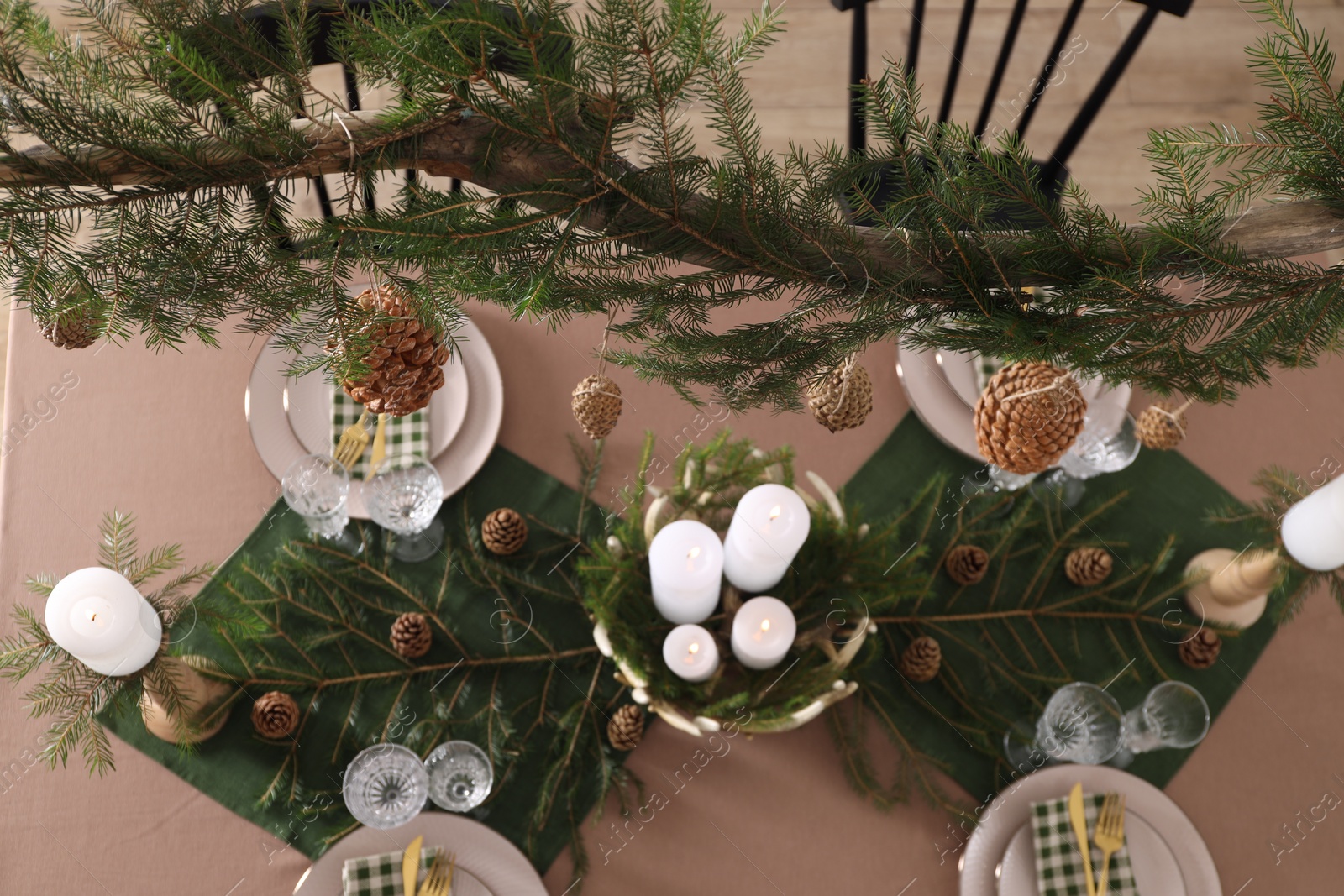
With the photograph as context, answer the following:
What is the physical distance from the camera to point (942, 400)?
132cm

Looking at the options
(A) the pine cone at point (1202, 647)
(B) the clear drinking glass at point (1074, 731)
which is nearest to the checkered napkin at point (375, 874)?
(B) the clear drinking glass at point (1074, 731)

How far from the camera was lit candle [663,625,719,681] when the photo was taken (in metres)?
1.03

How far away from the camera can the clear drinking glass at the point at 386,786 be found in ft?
3.51

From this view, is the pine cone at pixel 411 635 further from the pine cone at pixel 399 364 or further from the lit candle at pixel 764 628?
the pine cone at pixel 399 364

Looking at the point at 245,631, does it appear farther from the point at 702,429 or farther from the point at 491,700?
the point at 702,429

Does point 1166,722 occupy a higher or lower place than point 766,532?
lower

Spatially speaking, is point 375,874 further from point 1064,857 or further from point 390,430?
point 1064,857

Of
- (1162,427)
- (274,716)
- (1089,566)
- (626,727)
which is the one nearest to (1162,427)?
(1162,427)

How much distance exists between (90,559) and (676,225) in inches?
40.3

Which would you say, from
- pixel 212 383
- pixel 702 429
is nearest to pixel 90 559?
pixel 212 383

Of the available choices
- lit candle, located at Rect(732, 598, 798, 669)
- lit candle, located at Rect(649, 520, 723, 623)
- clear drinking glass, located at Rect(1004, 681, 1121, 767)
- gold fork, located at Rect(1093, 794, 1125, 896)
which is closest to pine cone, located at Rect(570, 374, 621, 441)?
lit candle, located at Rect(649, 520, 723, 623)

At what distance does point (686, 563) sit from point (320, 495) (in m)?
0.51

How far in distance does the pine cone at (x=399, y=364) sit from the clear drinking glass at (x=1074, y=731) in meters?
0.86

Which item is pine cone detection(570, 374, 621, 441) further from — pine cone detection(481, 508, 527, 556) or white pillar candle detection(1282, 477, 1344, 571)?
white pillar candle detection(1282, 477, 1344, 571)
